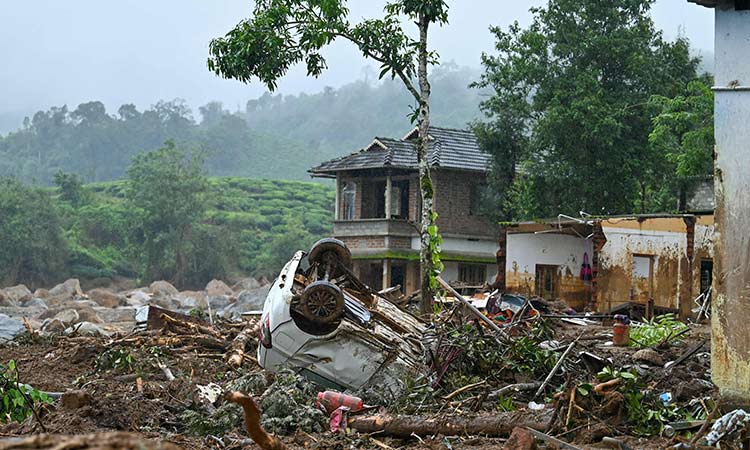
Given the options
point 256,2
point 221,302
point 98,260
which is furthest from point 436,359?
point 98,260

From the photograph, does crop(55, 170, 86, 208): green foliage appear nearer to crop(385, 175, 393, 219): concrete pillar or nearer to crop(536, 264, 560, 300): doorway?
crop(385, 175, 393, 219): concrete pillar

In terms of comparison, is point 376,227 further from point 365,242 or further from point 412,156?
point 412,156

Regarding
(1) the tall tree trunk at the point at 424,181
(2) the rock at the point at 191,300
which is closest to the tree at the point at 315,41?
(1) the tall tree trunk at the point at 424,181

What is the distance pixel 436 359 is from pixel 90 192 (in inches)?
2633

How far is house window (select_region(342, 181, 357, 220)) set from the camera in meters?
37.6

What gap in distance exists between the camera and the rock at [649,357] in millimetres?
11844

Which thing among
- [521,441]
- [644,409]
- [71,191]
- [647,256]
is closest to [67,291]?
[71,191]

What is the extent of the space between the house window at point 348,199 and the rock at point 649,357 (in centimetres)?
2584

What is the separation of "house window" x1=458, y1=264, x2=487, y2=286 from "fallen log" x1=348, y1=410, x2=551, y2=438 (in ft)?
88.6

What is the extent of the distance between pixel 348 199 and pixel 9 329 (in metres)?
18.5

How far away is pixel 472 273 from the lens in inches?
1436

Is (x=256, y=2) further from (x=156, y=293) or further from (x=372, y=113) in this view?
(x=372, y=113)

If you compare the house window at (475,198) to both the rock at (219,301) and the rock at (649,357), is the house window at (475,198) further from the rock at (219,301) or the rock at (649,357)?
the rock at (649,357)

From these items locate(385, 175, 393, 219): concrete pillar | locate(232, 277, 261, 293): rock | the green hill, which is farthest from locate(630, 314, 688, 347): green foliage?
the green hill
